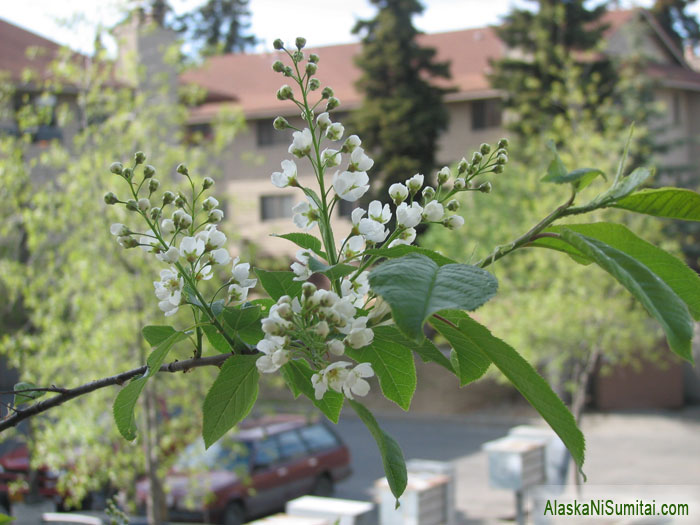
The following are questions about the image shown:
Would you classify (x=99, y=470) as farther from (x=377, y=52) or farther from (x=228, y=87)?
(x=228, y=87)

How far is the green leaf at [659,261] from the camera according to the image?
95 centimetres

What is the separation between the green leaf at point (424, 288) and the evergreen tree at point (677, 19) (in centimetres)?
4004

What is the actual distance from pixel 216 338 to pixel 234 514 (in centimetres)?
1089

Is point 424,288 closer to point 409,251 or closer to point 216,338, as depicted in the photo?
point 409,251

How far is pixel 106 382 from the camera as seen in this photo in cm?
113

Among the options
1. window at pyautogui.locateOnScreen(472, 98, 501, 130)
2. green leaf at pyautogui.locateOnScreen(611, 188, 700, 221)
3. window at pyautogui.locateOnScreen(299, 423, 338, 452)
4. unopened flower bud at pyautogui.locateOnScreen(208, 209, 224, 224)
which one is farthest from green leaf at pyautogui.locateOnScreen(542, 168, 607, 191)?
window at pyautogui.locateOnScreen(472, 98, 501, 130)

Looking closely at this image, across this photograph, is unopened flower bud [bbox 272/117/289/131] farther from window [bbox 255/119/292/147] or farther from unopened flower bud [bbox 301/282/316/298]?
window [bbox 255/119/292/147]

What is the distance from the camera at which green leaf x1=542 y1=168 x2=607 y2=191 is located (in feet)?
3.30

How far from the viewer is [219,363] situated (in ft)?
3.55

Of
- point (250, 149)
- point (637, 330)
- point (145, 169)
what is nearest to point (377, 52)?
point (250, 149)

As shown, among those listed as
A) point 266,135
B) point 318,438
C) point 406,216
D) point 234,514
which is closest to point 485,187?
point 406,216

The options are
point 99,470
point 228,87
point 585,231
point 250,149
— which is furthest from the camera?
point 228,87

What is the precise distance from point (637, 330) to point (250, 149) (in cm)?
1731

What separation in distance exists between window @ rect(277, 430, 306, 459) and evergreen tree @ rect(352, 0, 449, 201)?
39.4ft
